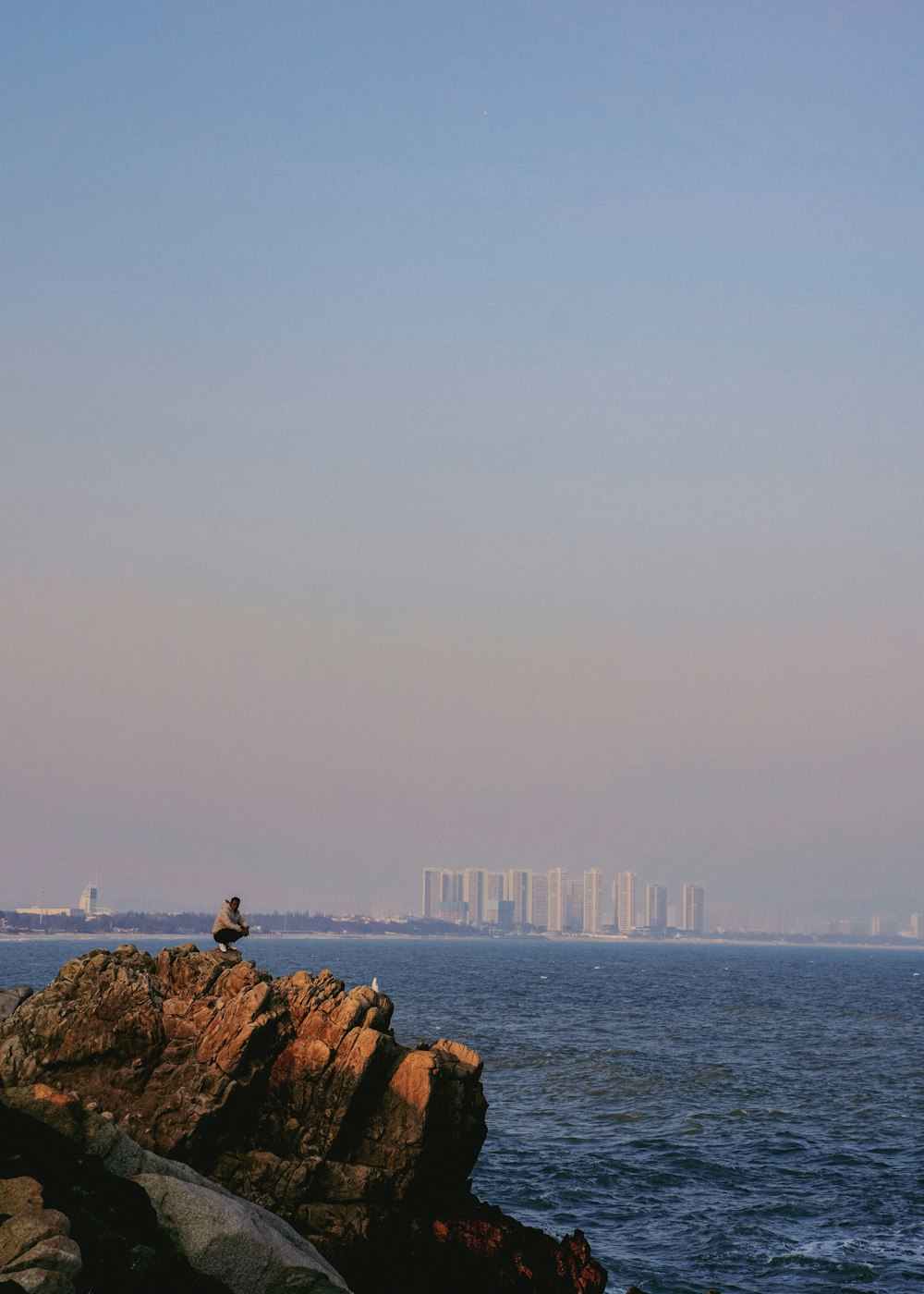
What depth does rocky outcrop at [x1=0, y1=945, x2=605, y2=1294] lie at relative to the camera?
2739 centimetres

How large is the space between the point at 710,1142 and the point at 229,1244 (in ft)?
121

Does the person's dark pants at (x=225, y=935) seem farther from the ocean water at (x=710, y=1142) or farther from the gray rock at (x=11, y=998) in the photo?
the ocean water at (x=710, y=1142)

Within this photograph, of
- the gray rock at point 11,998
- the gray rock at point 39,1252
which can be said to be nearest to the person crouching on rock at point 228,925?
the gray rock at point 11,998

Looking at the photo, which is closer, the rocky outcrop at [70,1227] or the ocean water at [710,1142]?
the rocky outcrop at [70,1227]

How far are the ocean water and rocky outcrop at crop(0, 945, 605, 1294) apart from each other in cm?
854

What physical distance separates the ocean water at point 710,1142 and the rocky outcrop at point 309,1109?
8544mm

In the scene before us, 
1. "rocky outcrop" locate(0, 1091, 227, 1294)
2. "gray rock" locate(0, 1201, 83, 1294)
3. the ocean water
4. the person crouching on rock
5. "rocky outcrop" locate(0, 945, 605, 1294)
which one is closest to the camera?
"gray rock" locate(0, 1201, 83, 1294)

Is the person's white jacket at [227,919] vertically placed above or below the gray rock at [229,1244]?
above

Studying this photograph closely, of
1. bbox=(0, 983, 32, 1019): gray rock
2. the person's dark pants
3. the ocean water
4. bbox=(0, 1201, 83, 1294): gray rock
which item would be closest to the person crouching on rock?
the person's dark pants

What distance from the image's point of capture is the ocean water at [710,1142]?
125 ft

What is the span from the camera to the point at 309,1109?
94.3 feet

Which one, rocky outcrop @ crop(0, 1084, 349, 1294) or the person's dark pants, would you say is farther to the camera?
the person's dark pants

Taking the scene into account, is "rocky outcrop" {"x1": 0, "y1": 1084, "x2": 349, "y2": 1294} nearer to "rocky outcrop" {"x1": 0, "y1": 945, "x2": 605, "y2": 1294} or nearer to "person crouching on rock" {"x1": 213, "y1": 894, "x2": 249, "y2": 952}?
"rocky outcrop" {"x1": 0, "y1": 945, "x2": 605, "y2": 1294}

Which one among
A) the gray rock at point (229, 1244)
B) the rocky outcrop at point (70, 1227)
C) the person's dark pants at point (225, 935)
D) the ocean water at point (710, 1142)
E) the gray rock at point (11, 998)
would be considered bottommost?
the ocean water at point (710, 1142)
